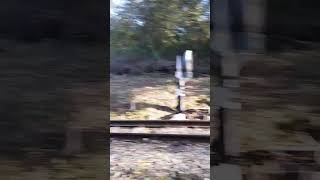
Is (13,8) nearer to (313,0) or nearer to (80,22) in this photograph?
(80,22)

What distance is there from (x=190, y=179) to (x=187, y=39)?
A: 250 inches

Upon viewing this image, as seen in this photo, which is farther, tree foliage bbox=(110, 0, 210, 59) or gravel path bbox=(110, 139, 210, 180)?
tree foliage bbox=(110, 0, 210, 59)

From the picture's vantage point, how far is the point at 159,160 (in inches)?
216

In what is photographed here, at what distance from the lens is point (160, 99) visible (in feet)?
31.5

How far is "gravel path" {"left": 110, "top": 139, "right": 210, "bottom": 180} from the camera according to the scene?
508 centimetres

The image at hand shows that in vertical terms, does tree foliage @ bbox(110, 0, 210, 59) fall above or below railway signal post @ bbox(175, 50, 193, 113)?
above

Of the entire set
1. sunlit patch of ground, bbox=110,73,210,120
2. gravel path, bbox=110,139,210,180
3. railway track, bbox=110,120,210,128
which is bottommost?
gravel path, bbox=110,139,210,180

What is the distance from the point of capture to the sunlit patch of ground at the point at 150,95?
8.96 metres

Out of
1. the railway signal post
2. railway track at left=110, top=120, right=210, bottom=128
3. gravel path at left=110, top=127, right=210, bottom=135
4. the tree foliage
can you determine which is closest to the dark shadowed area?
gravel path at left=110, top=127, right=210, bottom=135

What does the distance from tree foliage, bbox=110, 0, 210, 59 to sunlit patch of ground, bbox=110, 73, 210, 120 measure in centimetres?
65

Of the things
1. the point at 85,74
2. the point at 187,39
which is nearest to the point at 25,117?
the point at 85,74

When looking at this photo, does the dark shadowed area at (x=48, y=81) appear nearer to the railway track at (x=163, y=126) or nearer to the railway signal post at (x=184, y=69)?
the railway track at (x=163, y=126)

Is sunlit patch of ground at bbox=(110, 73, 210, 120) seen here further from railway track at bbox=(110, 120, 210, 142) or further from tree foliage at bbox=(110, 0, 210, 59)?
railway track at bbox=(110, 120, 210, 142)

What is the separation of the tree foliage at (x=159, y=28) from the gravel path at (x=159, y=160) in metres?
4.71
